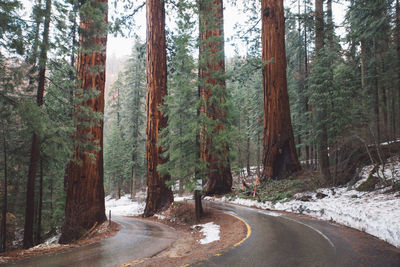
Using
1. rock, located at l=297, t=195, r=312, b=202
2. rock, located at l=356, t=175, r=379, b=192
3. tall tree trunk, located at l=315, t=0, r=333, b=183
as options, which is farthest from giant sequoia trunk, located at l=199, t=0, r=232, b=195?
tall tree trunk, located at l=315, t=0, r=333, b=183

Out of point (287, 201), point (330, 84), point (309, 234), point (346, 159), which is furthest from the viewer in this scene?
point (330, 84)

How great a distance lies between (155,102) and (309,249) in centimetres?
972

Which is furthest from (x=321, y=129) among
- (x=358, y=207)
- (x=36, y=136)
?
(x=36, y=136)

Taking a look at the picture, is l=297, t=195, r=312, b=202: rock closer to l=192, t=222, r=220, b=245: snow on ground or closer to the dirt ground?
the dirt ground

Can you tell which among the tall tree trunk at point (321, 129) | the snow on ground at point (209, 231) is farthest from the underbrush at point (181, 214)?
the tall tree trunk at point (321, 129)

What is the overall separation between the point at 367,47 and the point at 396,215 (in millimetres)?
16994

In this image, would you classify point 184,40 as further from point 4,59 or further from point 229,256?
point 229,256

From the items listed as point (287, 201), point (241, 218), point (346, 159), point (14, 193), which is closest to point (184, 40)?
point (241, 218)

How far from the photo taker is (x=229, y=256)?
15.0ft

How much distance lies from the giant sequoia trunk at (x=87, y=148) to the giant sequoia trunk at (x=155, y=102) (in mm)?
3278

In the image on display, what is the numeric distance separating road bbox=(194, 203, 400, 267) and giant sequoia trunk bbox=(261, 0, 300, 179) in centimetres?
682

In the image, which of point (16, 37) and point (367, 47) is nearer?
point (16, 37)

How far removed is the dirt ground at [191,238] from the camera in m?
4.49

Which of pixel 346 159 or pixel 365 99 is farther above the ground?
pixel 365 99
